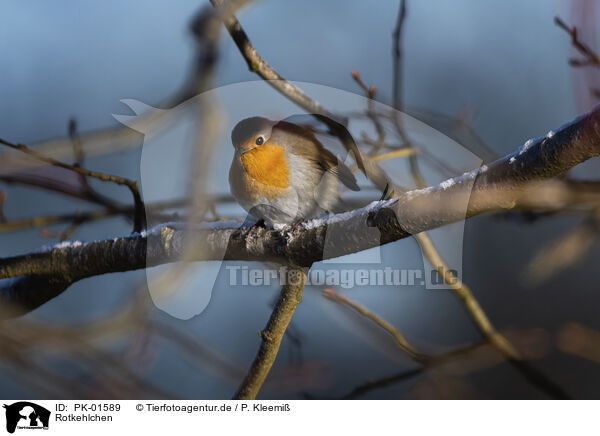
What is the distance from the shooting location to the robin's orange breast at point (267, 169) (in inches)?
36.1

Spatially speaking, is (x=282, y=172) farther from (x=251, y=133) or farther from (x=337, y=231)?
(x=337, y=231)

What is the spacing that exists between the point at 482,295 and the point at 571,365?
0.71ft

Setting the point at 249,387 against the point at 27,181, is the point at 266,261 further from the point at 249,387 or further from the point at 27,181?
the point at 27,181

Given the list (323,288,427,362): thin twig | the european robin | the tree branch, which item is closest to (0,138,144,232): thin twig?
the tree branch

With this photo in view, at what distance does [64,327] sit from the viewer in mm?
639

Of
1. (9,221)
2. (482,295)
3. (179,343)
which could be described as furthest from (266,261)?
(482,295)
